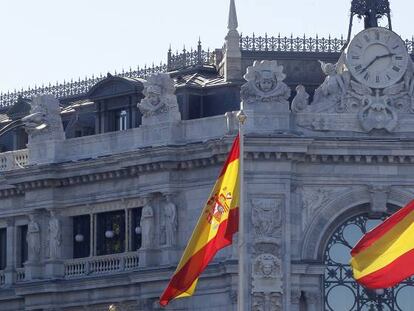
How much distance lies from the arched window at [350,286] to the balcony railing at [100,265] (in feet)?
28.4

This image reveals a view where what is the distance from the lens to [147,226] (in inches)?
4173

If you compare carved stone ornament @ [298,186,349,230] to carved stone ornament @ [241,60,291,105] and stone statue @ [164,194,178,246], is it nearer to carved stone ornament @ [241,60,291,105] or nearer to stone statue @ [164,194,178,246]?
carved stone ornament @ [241,60,291,105]

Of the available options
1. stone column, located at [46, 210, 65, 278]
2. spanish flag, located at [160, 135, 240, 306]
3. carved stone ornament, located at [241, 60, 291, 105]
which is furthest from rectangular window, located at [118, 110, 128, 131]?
spanish flag, located at [160, 135, 240, 306]

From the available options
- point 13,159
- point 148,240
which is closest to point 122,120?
point 13,159

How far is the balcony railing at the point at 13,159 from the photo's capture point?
11400cm

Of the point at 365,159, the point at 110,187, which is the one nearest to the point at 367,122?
the point at 365,159

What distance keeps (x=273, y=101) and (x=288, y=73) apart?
5.59 metres

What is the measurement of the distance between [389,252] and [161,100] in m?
27.6

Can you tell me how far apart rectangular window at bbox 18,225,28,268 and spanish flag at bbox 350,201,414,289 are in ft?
116

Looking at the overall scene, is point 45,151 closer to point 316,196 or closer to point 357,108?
point 316,196

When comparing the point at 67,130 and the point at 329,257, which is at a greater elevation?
the point at 67,130

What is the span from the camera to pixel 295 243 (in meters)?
103

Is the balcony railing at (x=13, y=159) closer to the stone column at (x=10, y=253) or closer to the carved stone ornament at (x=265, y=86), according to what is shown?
the stone column at (x=10, y=253)

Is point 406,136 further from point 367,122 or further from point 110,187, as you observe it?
point 110,187
